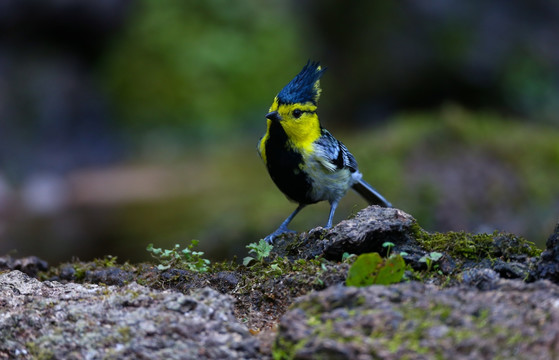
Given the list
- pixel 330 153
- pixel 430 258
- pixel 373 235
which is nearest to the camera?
pixel 430 258

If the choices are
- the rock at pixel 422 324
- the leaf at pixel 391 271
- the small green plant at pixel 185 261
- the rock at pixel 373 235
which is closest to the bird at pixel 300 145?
the small green plant at pixel 185 261

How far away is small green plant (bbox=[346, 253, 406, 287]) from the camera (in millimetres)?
2488

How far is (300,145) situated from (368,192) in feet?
2.95

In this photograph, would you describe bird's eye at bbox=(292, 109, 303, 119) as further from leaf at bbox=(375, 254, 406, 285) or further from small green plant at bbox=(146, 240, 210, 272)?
leaf at bbox=(375, 254, 406, 285)

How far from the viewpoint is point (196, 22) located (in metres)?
13.4

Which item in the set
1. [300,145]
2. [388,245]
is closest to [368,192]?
[300,145]

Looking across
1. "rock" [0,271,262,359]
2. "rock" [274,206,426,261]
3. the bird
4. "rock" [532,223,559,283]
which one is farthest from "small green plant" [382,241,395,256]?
the bird

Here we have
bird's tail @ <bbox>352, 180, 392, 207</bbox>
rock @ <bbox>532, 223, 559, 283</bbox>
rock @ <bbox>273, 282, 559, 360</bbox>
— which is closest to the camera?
rock @ <bbox>273, 282, 559, 360</bbox>

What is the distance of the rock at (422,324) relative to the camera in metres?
1.95

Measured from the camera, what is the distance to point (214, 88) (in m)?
12.7

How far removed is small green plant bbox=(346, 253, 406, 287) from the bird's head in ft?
5.85

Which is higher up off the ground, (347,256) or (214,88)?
(214,88)

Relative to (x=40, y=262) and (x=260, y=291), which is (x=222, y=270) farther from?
(x=40, y=262)

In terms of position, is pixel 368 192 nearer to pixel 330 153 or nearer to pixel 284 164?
pixel 330 153
